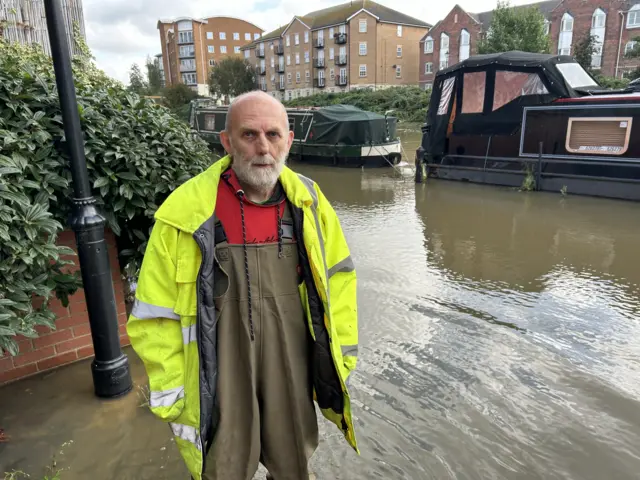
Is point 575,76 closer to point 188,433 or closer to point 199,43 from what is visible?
point 188,433

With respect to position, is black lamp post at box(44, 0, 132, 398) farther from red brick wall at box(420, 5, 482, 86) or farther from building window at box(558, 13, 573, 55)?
red brick wall at box(420, 5, 482, 86)

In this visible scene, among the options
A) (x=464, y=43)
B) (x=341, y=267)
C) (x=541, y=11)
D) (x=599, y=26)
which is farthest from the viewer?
(x=464, y=43)

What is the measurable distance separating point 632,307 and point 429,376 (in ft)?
8.67

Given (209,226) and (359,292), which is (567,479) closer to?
(209,226)

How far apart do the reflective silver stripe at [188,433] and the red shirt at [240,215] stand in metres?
0.75

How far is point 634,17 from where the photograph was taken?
44.1 metres

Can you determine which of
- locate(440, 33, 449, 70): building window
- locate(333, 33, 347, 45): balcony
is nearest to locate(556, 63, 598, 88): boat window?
locate(440, 33, 449, 70): building window

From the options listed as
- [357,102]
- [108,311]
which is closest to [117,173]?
[108,311]

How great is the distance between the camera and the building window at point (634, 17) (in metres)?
43.7

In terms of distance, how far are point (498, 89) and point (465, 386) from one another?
950 centimetres

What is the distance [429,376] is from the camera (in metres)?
3.57

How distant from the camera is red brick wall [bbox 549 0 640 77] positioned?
1753 inches

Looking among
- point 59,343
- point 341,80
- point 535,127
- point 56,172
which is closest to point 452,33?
point 341,80

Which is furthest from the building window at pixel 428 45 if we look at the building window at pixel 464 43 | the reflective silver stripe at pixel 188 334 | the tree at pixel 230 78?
the reflective silver stripe at pixel 188 334
